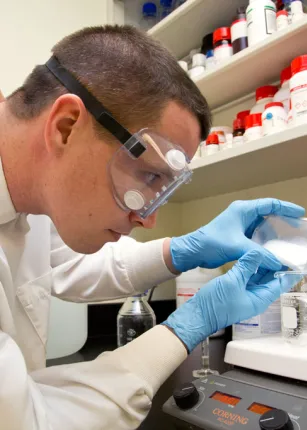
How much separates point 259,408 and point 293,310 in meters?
0.32

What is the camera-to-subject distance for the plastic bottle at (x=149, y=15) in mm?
1917

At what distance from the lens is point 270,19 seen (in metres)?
Result: 1.26

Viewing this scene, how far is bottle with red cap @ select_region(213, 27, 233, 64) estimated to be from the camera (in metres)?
1.42

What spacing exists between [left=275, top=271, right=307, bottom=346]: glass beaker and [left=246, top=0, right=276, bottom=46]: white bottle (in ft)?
2.54

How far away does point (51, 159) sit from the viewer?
77cm

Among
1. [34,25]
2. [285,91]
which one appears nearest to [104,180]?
[285,91]

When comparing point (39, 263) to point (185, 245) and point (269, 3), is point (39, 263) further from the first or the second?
point (269, 3)

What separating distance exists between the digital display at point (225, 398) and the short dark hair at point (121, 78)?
516 mm

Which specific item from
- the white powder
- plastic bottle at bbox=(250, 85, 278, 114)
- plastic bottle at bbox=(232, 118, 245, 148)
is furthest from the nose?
plastic bottle at bbox=(250, 85, 278, 114)

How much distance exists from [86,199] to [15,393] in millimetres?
362

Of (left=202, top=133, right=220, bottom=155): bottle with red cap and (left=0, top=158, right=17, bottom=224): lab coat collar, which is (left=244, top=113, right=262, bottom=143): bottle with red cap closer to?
(left=202, top=133, right=220, bottom=155): bottle with red cap

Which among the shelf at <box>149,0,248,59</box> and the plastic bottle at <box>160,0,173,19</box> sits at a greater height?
the plastic bottle at <box>160,0,173,19</box>

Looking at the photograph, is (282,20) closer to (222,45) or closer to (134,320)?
(222,45)

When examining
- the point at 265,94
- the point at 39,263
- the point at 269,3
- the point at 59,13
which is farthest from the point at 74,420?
the point at 59,13
